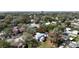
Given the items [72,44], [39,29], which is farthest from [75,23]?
[39,29]

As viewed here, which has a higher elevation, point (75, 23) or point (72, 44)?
point (75, 23)

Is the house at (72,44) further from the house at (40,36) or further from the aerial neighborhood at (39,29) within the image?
the house at (40,36)

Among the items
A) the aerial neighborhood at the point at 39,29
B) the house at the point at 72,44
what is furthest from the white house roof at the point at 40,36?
the house at the point at 72,44

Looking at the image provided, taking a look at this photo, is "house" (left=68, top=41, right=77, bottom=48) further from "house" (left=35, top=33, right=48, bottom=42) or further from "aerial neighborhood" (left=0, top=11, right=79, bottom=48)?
"house" (left=35, top=33, right=48, bottom=42)

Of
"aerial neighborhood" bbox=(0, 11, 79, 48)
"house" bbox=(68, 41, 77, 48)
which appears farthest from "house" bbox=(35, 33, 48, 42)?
"house" bbox=(68, 41, 77, 48)

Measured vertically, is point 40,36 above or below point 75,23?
below

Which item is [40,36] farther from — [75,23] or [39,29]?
[75,23]
